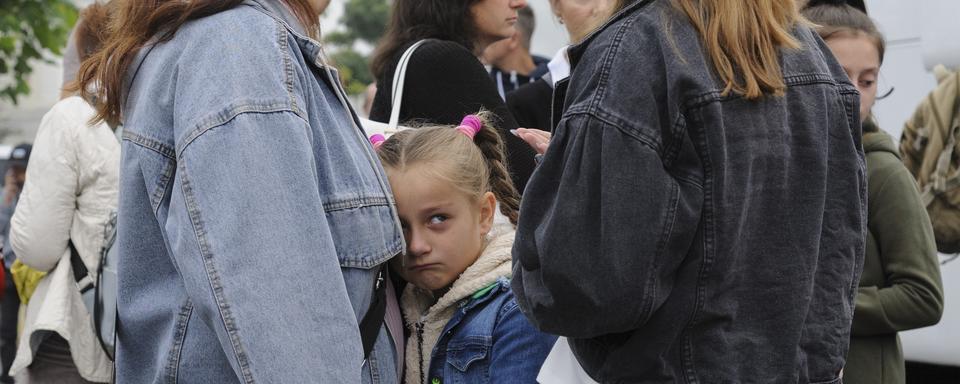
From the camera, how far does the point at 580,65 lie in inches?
67.3

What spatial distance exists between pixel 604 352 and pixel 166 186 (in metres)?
0.77

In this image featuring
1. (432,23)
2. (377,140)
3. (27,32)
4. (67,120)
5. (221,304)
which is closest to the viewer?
(221,304)

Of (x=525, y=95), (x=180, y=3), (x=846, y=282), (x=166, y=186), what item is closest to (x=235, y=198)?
(x=166, y=186)

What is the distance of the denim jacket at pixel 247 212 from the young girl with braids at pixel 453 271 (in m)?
0.24

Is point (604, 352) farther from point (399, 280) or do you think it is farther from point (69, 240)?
point (69, 240)

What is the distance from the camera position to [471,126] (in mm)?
2410

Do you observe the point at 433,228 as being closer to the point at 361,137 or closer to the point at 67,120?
the point at 361,137

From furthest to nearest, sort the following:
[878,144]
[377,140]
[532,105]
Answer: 1. [532,105]
2. [878,144]
3. [377,140]

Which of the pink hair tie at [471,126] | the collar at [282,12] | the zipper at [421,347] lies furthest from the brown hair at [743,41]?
the zipper at [421,347]

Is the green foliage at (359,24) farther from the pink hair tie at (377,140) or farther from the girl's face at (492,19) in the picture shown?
the pink hair tie at (377,140)

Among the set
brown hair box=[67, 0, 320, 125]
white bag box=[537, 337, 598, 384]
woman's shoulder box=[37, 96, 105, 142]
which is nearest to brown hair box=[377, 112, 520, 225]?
brown hair box=[67, 0, 320, 125]

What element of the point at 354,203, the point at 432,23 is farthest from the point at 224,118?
the point at 432,23

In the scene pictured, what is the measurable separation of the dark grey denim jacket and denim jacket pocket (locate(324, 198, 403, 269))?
25 cm

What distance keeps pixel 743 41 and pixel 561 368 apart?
2.11 feet
